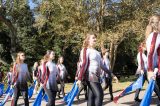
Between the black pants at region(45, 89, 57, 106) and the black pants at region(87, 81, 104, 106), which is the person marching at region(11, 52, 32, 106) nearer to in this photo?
the black pants at region(45, 89, 57, 106)

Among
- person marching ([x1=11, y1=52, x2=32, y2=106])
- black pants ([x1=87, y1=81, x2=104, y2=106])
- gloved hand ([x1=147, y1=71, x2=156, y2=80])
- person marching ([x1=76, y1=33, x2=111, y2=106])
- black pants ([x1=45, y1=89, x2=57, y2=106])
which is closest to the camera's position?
gloved hand ([x1=147, y1=71, x2=156, y2=80])

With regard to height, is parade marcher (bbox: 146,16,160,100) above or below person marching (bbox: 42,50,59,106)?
above

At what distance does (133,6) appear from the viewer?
3052cm

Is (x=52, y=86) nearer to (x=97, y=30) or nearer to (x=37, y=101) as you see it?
(x=37, y=101)

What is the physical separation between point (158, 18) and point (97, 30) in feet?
78.7

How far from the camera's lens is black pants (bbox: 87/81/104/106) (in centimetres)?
870

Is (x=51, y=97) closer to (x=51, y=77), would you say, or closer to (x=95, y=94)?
(x=51, y=77)

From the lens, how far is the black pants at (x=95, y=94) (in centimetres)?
870

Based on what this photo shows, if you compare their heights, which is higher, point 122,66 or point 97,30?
point 97,30

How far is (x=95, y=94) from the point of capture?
8766 mm

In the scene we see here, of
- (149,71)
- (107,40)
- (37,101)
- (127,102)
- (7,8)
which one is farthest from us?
(7,8)

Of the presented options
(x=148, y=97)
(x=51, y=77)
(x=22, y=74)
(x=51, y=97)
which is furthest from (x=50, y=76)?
(x=148, y=97)

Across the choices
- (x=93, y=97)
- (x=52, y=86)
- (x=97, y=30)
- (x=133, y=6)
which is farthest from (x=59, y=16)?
(x=93, y=97)

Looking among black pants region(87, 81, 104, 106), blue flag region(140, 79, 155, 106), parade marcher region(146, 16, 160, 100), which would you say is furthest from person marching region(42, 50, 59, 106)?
parade marcher region(146, 16, 160, 100)
